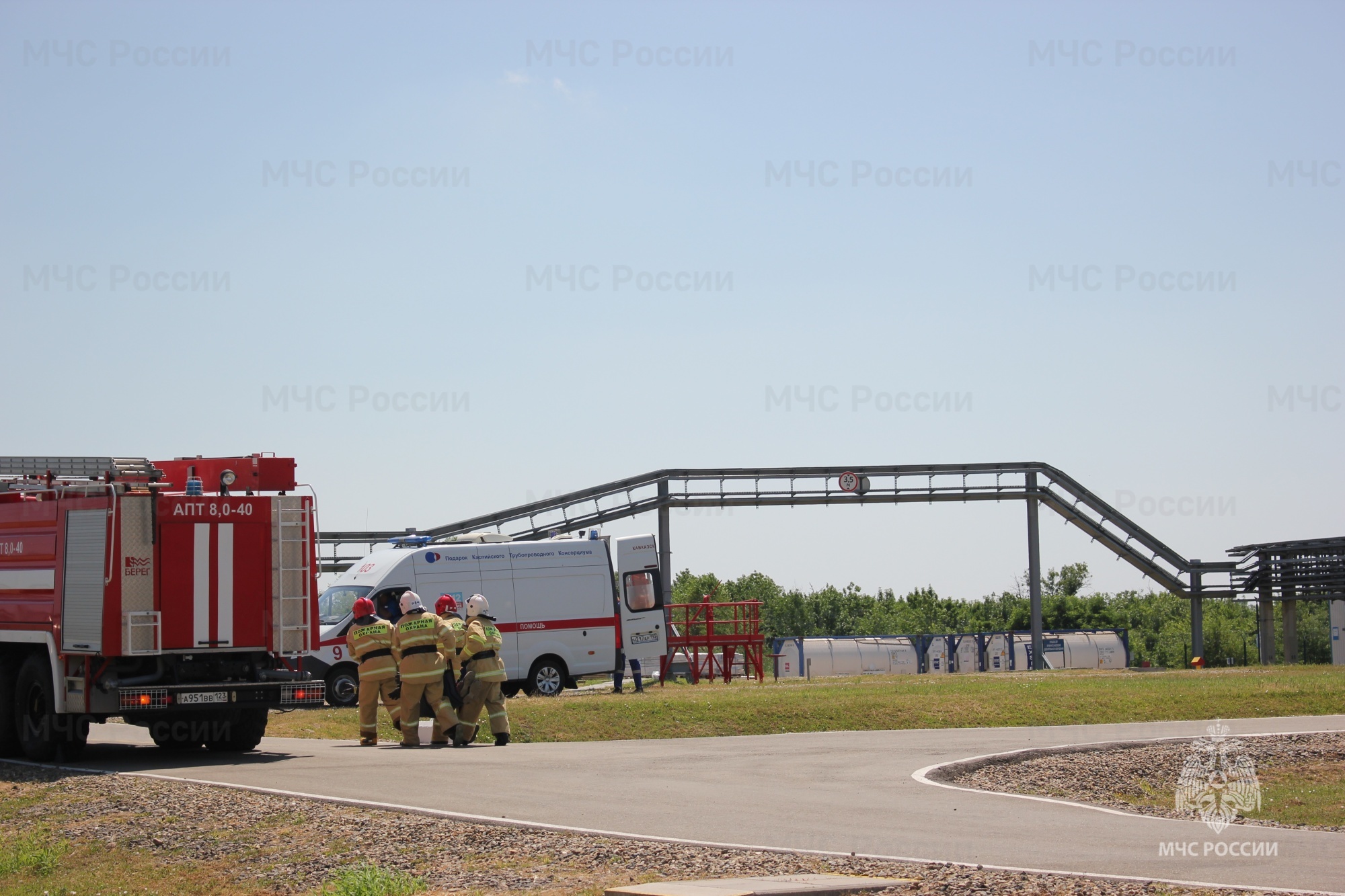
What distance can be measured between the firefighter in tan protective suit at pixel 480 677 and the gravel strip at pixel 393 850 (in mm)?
4166

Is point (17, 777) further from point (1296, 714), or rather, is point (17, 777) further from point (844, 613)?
point (844, 613)

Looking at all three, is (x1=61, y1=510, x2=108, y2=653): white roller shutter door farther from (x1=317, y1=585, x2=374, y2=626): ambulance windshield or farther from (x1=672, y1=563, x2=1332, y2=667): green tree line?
(x1=672, y1=563, x2=1332, y2=667): green tree line

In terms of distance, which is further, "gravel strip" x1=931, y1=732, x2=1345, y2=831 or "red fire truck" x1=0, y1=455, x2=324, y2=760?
"red fire truck" x1=0, y1=455, x2=324, y2=760

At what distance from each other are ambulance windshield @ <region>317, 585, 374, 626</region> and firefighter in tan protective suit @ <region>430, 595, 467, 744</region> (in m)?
7.33

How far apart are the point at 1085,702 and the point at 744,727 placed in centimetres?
533

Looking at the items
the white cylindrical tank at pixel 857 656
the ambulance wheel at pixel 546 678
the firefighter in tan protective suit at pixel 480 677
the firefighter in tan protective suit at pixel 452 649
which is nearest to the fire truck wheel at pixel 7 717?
the firefighter in tan protective suit at pixel 452 649

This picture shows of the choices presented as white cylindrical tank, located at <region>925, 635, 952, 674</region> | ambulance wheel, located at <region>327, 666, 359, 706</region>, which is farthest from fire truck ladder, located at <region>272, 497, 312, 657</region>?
white cylindrical tank, located at <region>925, 635, 952, 674</region>

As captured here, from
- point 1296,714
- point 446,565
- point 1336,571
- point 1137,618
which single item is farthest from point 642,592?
point 1137,618

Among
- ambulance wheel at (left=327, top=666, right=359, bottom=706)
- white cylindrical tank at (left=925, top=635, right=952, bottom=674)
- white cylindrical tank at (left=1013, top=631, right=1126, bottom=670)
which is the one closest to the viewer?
ambulance wheel at (left=327, top=666, right=359, bottom=706)

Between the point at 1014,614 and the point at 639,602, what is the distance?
197ft

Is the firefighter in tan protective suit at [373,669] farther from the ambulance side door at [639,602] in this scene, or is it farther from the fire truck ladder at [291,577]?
the ambulance side door at [639,602]

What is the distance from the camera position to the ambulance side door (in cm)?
2636

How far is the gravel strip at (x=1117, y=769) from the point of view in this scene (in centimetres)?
1248

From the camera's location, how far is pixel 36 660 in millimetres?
14508
